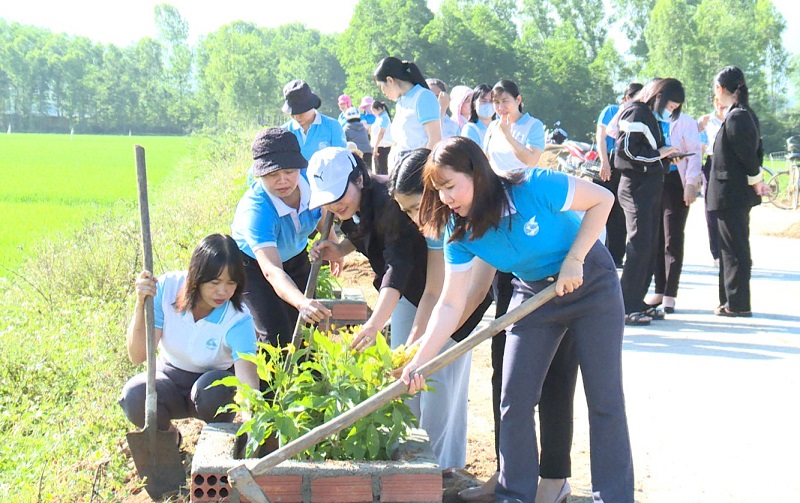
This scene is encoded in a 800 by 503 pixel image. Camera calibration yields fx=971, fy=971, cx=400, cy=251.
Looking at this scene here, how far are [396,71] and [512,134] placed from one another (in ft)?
3.62

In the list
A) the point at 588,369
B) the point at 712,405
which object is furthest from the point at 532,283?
the point at 712,405

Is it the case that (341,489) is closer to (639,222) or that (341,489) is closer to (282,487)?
(282,487)

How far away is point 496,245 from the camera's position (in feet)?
12.4

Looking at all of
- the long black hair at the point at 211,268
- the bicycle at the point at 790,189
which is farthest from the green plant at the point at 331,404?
Result: the bicycle at the point at 790,189

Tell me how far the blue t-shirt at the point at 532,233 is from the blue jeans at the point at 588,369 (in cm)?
12

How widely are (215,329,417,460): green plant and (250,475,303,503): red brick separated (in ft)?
0.61

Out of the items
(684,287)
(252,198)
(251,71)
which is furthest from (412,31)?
(252,198)

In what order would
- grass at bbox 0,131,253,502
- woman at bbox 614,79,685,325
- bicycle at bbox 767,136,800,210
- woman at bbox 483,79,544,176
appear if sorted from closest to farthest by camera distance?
1. grass at bbox 0,131,253,502
2. woman at bbox 483,79,544,176
3. woman at bbox 614,79,685,325
4. bicycle at bbox 767,136,800,210

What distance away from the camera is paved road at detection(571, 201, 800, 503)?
4.77 metres

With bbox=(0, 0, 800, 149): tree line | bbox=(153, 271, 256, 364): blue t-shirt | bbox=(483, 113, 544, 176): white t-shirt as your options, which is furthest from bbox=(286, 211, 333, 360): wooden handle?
bbox=(0, 0, 800, 149): tree line

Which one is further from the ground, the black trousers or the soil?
the black trousers

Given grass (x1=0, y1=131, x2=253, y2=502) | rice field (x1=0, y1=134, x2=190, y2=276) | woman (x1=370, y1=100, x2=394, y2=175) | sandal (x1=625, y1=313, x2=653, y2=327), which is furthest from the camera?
woman (x1=370, y1=100, x2=394, y2=175)

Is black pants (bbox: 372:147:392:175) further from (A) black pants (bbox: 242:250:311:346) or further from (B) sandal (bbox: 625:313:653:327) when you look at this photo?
(A) black pants (bbox: 242:250:311:346)

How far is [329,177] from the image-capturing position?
4.23 metres
